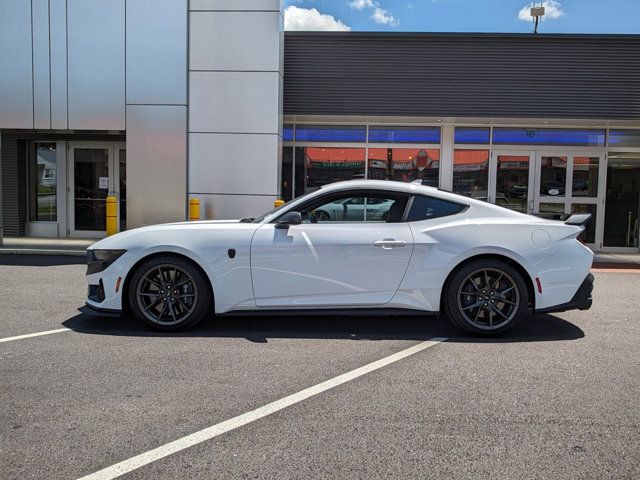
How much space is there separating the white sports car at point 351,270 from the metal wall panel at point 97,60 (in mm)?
7448

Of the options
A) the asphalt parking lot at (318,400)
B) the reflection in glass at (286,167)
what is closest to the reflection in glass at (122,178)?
the reflection in glass at (286,167)

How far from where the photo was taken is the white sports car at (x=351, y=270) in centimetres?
528

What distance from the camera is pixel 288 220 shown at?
529 centimetres

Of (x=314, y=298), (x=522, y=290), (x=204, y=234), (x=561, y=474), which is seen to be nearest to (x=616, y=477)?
(x=561, y=474)

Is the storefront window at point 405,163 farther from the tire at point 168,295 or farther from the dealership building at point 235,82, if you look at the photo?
the tire at point 168,295

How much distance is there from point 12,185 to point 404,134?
9.44 meters

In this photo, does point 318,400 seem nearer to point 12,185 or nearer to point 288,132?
point 288,132

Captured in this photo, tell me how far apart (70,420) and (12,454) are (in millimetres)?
449

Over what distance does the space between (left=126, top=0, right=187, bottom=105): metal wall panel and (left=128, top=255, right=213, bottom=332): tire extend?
7.30 m

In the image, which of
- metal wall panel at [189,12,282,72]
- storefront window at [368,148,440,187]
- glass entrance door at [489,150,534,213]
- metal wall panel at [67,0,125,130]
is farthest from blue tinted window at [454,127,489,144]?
metal wall panel at [67,0,125,130]

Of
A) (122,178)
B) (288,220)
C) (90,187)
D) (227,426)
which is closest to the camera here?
(227,426)

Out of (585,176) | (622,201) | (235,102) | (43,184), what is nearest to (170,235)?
(235,102)

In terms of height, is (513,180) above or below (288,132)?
below

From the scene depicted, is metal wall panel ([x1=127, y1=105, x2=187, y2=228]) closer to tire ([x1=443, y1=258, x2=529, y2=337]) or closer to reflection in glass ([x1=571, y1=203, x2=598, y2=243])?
tire ([x1=443, y1=258, x2=529, y2=337])
